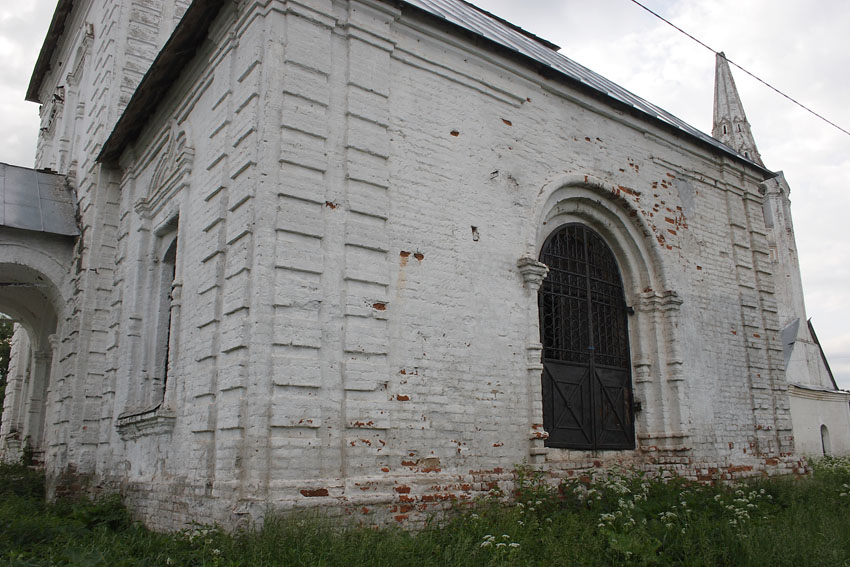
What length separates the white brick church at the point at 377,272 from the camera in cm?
617

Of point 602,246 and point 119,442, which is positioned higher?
point 602,246

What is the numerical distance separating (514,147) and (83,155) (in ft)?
28.8

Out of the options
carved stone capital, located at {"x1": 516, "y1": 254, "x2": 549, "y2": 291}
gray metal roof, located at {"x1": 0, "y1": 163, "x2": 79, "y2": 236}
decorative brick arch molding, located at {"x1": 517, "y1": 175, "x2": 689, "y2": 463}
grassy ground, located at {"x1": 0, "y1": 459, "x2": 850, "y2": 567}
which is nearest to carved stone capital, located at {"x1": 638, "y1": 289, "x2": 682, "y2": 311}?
decorative brick arch molding, located at {"x1": 517, "y1": 175, "x2": 689, "y2": 463}

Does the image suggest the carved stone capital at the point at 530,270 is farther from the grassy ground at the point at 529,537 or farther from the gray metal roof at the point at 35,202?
the gray metal roof at the point at 35,202

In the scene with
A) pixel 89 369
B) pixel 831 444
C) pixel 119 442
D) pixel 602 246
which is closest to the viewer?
pixel 119 442

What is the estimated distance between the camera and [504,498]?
6.93 meters

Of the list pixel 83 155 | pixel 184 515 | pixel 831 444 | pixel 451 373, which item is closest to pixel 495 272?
pixel 451 373

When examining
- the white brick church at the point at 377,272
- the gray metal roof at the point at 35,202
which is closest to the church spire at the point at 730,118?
the white brick church at the point at 377,272

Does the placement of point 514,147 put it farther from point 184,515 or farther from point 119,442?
point 119,442

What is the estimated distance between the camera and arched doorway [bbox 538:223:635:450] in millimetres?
8539

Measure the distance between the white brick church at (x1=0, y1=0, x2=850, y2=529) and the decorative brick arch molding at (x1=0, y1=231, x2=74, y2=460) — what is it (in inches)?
2.8

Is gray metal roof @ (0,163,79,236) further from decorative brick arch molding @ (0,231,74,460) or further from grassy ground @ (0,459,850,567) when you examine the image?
grassy ground @ (0,459,850,567)

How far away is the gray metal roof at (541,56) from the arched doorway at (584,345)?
2.34 metres

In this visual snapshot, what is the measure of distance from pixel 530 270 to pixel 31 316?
12.1 m
